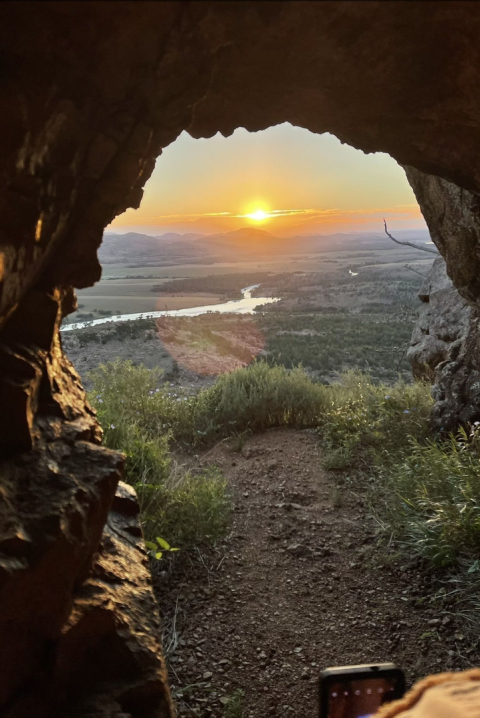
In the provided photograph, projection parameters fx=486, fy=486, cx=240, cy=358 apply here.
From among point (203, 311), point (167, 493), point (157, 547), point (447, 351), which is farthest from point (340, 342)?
point (157, 547)

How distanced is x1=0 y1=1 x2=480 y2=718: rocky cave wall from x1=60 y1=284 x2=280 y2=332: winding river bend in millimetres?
7191

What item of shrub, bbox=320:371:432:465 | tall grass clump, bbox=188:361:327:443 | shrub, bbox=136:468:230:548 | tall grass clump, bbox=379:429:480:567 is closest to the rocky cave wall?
shrub, bbox=136:468:230:548

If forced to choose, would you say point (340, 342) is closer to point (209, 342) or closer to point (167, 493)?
point (209, 342)

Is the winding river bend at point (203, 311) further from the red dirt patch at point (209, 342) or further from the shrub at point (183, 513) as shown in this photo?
the shrub at point (183, 513)

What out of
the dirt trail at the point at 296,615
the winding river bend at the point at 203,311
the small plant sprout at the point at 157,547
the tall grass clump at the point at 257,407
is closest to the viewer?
the dirt trail at the point at 296,615

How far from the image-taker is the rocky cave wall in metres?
1.57

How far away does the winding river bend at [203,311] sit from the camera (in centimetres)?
1278

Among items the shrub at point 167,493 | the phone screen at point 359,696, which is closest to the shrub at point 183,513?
the shrub at point 167,493

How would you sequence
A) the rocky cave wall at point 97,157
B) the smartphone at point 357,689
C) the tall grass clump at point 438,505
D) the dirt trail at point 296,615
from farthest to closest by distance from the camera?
1. the tall grass clump at point 438,505
2. the dirt trail at point 296,615
3. the smartphone at point 357,689
4. the rocky cave wall at point 97,157

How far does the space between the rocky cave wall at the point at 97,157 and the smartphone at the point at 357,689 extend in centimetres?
69

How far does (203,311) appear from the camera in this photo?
15672 mm

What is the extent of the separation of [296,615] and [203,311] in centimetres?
1286

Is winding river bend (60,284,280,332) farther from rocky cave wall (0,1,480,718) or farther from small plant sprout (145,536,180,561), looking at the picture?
rocky cave wall (0,1,480,718)

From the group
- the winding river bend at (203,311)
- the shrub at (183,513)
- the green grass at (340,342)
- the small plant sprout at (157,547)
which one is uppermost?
the winding river bend at (203,311)
